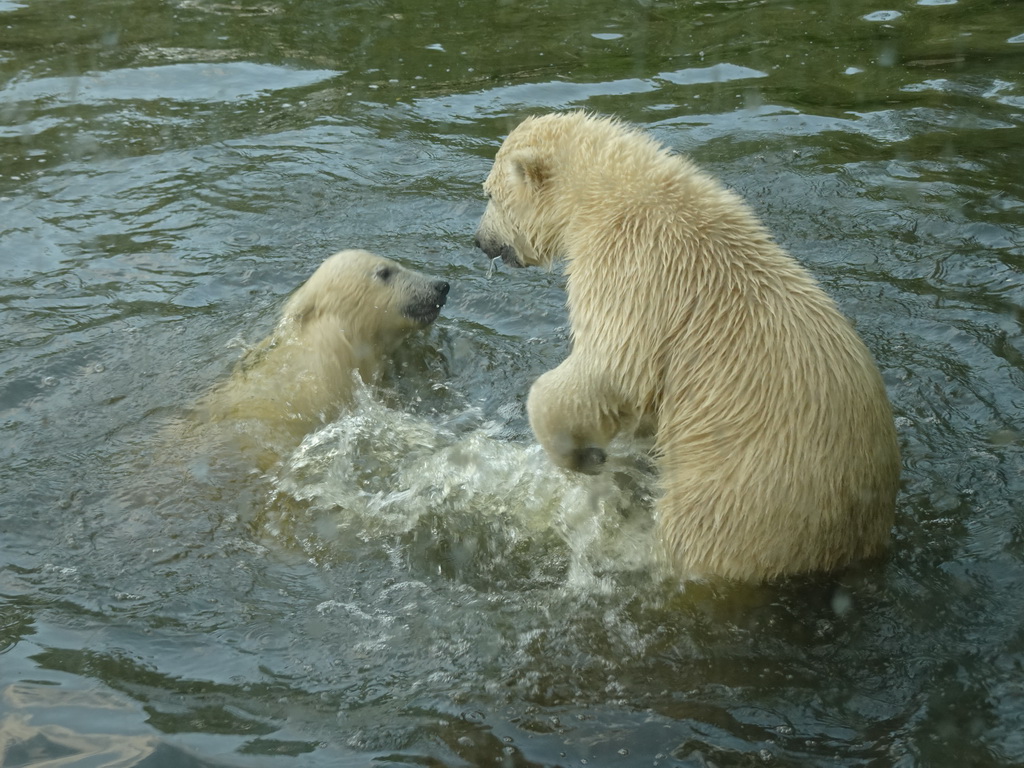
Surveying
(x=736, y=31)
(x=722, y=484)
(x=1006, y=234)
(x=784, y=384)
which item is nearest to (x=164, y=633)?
(x=722, y=484)

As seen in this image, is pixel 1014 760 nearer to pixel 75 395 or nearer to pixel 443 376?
pixel 443 376

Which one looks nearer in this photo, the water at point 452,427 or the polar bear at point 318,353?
the water at point 452,427

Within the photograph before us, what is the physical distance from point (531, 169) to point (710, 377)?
53.6 inches

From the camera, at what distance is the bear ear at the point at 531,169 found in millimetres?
4715

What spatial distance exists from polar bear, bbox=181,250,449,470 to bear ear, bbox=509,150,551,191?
1433 mm

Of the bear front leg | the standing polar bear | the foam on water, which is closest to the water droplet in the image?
the standing polar bear

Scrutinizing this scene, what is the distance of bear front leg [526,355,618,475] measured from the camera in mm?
4223

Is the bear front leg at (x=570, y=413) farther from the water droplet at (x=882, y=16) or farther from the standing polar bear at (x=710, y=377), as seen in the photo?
the water droplet at (x=882, y=16)

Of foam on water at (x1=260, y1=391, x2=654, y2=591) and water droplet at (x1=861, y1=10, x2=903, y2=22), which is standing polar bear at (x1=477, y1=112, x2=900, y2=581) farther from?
water droplet at (x1=861, y1=10, x2=903, y2=22)

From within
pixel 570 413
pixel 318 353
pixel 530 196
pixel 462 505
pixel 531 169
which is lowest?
pixel 462 505

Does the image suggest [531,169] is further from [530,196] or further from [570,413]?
[570,413]

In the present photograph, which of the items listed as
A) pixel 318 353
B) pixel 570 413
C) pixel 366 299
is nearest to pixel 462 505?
pixel 570 413

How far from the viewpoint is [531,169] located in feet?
15.5

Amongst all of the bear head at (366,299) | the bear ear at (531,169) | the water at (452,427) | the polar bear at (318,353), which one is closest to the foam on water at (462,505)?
the water at (452,427)
